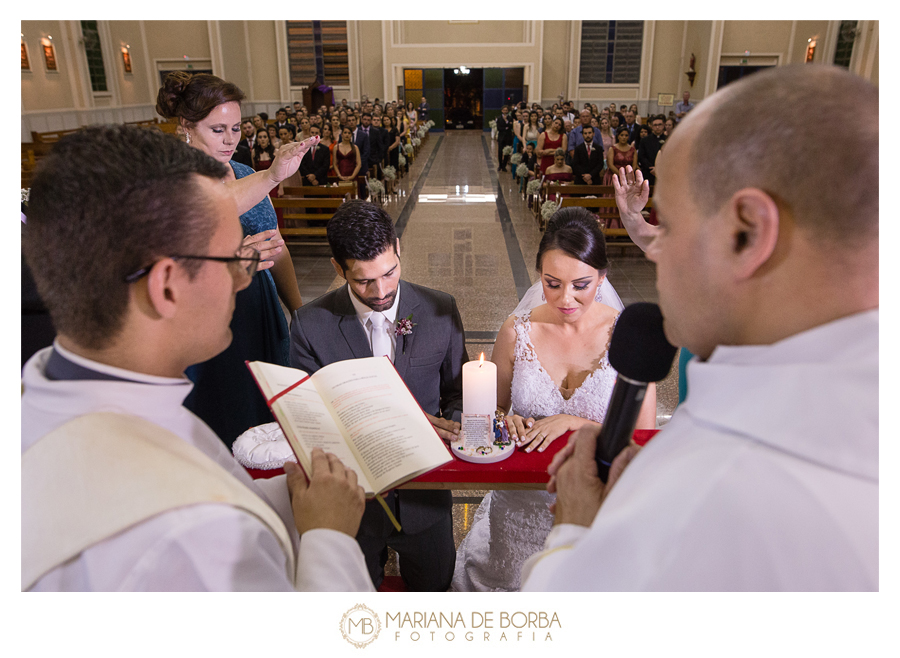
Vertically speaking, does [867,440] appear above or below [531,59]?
below

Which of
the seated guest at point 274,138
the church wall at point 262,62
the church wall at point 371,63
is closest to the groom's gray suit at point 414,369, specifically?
the seated guest at point 274,138

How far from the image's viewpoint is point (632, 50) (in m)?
22.7

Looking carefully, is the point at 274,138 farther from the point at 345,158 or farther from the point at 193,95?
the point at 193,95

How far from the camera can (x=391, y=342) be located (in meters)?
2.32

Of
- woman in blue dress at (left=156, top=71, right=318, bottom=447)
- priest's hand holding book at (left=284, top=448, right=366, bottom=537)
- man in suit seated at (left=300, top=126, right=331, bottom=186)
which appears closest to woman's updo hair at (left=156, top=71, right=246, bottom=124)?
woman in blue dress at (left=156, top=71, right=318, bottom=447)

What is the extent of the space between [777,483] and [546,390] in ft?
5.79

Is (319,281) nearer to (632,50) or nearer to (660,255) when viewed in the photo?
(660,255)

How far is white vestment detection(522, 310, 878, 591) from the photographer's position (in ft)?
2.16

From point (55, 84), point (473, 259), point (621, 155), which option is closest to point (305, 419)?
point (473, 259)

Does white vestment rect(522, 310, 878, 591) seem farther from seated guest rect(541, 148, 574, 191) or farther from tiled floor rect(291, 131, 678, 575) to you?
seated guest rect(541, 148, 574, 191)
